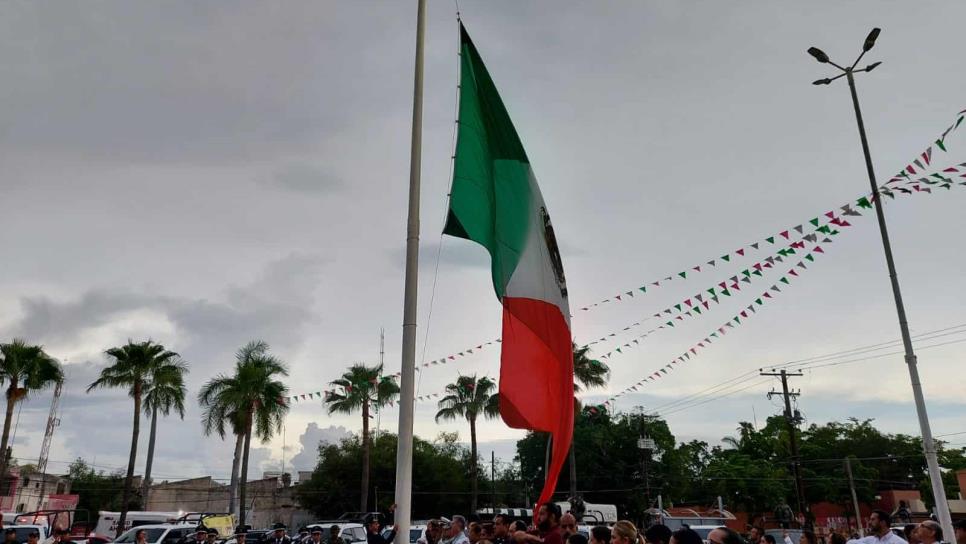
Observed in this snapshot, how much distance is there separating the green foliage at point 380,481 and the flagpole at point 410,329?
1674 inches

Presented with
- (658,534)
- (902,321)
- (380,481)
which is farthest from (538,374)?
(380,481)

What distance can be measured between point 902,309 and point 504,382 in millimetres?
10572

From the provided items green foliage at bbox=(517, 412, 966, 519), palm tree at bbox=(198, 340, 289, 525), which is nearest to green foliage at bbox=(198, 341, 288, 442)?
palm tree at bbox=(198, 340, 289, 525)

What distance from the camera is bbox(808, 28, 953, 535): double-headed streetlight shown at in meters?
13.0

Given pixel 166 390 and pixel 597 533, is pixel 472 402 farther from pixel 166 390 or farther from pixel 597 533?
pixel 597 533

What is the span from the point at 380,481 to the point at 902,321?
41514mm

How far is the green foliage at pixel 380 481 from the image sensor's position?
1916 inches

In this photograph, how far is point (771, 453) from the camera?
2643 inches

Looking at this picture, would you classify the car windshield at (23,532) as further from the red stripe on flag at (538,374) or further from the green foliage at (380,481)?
the green foliage at (380,481)

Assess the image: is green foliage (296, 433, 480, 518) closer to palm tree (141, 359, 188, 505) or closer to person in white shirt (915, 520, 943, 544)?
palm tree (141, 359, 188, 505)

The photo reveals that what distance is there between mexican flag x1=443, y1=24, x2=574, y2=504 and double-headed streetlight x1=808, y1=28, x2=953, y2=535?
8601mm

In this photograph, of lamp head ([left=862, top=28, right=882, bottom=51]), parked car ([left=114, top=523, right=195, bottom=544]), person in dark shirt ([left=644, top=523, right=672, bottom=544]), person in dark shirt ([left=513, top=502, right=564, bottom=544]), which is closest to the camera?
person in dark shirt ([left=644, top=523, right=672, bottom=544])

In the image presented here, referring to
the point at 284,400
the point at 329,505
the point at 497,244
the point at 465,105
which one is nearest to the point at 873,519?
the point at 497,244

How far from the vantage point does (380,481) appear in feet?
164
